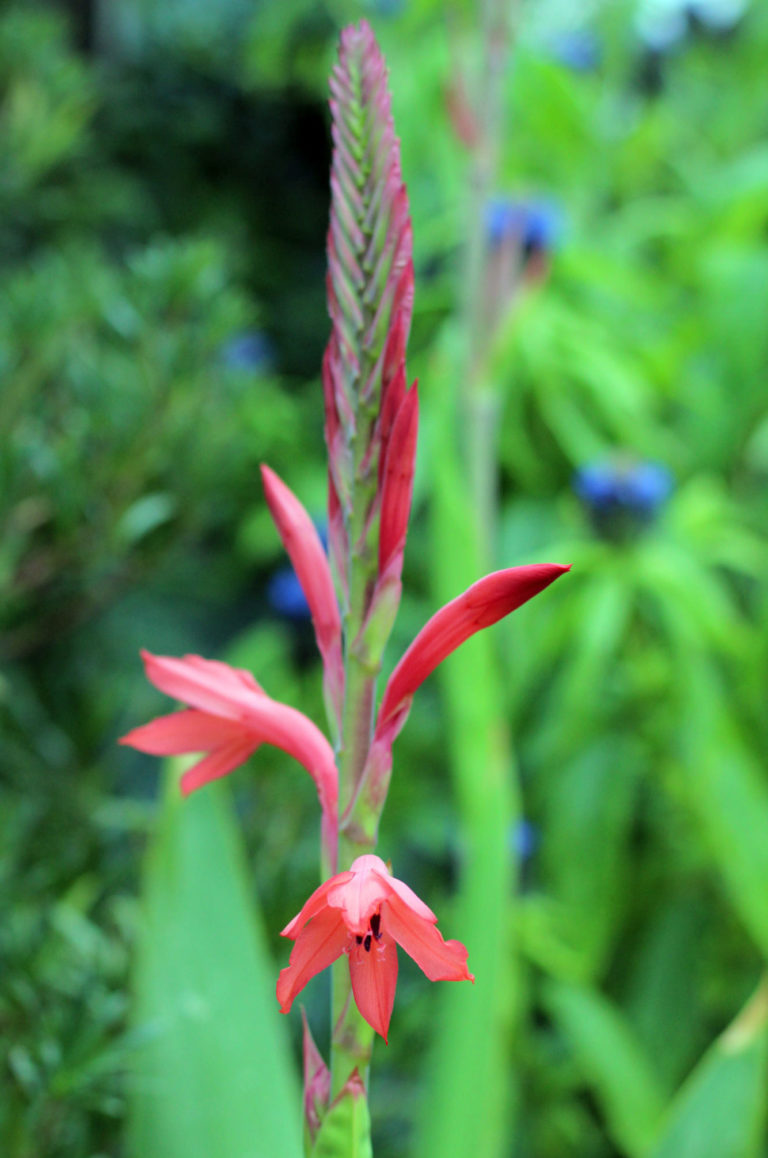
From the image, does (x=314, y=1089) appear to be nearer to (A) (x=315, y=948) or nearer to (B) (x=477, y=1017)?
(A) (x=315, y=948)

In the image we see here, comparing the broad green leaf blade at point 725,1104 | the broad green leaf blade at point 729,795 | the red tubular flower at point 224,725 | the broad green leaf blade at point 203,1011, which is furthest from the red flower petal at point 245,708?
the broad green leaf blade at point 729,795

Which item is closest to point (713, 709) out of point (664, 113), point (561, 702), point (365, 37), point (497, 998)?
point (561, 702)

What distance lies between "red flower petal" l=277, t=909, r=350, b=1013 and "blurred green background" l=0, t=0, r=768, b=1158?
0.32 meters

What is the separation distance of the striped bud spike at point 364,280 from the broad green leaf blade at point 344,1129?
0.14 metres

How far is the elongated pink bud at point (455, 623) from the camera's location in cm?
26

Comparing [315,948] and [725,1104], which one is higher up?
[315,948]

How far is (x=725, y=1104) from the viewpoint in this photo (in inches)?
20.7

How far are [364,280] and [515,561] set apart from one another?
107cm

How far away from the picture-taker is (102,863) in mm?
853

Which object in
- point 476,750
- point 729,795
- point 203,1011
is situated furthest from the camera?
point 729,795

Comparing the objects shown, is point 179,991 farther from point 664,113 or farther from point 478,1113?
point 664,113

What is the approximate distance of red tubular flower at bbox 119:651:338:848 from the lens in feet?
0.96

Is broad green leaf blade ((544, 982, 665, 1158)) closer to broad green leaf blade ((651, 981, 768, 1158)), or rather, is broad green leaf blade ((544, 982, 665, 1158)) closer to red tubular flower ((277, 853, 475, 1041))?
broad green leaf blade ((651, 981, 768, 1158))

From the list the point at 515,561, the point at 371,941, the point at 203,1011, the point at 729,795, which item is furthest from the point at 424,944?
the point at 515,561
